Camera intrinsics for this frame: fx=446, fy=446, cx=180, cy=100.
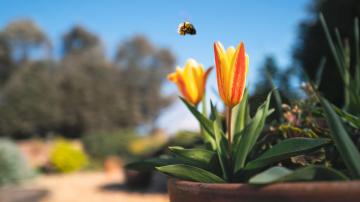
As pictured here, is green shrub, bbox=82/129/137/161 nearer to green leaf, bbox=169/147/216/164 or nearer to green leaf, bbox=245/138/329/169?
green leaf, bbox=169/147/216/164

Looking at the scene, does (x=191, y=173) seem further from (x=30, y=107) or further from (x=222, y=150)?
(x=30, y=107)

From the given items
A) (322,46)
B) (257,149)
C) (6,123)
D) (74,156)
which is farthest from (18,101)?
(257,149)

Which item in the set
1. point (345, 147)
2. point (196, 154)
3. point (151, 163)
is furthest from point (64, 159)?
point (345, 147)

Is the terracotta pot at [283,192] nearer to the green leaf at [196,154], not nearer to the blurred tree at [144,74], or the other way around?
the green leaf at [196,154]

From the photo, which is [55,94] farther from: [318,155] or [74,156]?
[318,155]

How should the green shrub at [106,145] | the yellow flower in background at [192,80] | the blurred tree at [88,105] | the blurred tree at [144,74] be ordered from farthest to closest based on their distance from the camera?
the blurred tree at [144,74] < the blurred tree at [88,105] < the green shrub at [106,145] < the yellow flower in background at [192,80]

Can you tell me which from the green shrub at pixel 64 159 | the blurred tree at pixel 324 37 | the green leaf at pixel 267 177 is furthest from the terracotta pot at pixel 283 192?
the green shrub at pixel 64 159
